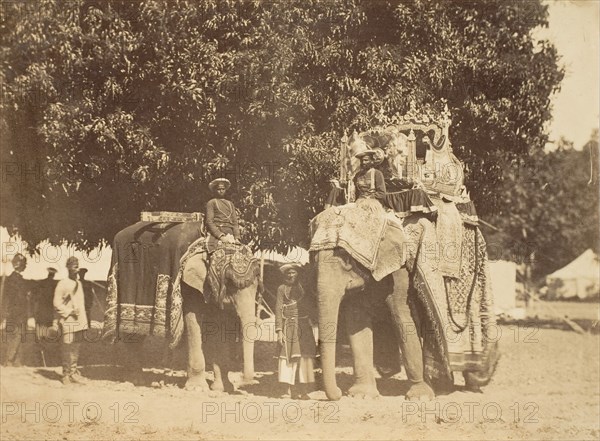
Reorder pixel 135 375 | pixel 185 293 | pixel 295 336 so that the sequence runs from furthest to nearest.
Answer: pixel 135 375 → pixel 185 293 → pixel 295 336

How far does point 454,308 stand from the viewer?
7.40 metres

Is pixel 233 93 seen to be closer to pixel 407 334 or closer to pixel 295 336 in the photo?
pixel 295 336

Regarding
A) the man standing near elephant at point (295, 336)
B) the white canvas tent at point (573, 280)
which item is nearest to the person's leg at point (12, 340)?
the man standing near elephant at point (295, 336)

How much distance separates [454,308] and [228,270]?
210 centimetres

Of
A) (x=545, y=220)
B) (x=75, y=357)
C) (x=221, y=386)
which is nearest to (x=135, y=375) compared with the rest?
(x=75, y=357)

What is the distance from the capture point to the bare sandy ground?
20.9ft

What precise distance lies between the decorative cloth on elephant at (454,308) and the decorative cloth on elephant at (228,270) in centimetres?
145

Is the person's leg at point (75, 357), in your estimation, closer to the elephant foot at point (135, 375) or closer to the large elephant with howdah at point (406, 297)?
the elephant foot at point (135, 375)

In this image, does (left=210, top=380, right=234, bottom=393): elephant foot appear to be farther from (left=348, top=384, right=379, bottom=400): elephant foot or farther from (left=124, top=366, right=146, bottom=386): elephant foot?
(left=348, top=384, right=379, bottom=400): elephant foot

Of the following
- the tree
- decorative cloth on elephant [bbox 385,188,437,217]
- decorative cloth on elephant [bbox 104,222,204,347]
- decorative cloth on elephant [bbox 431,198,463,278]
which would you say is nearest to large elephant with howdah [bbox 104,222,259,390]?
decorative cloth on elephant [bbox 104,222,204,347]

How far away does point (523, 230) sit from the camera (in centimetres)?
1802

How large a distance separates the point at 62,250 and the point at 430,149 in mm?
4636

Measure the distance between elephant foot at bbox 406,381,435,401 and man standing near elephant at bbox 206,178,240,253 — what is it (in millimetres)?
2054

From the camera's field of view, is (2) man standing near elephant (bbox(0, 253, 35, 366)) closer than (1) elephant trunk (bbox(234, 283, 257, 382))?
No
